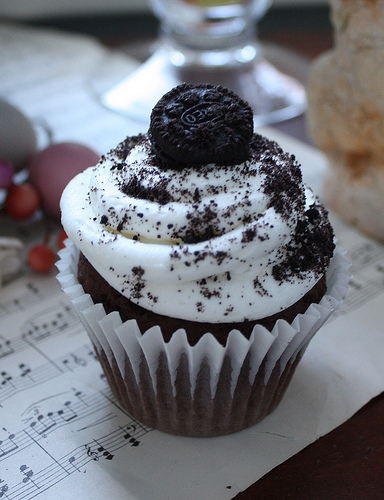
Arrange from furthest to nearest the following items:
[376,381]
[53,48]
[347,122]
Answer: [53,48]
[347,122]
[376,381]

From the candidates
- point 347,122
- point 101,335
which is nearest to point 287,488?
point 101,335

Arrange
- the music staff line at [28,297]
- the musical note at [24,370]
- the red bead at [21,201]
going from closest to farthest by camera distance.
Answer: the musical note at [24,370], the music staff line at [28,297], the red bead at [21,201]

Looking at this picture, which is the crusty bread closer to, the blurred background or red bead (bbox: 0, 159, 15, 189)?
red bead (bbox: 0, 159, 15, 189)

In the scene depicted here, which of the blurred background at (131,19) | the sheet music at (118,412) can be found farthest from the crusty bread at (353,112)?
the blurred background at (131,19)

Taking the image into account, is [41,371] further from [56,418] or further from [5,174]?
[5,174]

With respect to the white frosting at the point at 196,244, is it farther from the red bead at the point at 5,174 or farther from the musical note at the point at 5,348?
the red bead at the point at 5,174

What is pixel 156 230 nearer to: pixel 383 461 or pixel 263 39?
pixel 383 461

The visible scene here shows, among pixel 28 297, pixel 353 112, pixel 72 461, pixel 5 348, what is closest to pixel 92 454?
pixel 72 461
